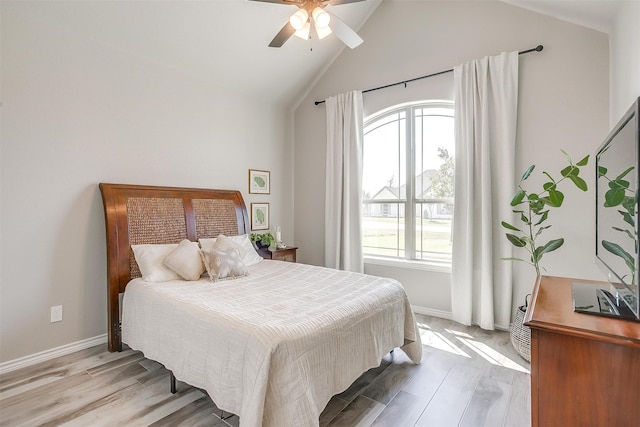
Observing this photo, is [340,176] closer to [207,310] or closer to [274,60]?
[274,60]

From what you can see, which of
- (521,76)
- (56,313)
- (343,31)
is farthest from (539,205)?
(56,313)

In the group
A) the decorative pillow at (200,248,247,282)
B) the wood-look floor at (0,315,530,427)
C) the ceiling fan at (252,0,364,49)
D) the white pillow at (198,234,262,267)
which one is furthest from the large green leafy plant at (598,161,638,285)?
the white pillow at (198,234,262,267)

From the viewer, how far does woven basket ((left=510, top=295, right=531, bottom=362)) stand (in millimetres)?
2461

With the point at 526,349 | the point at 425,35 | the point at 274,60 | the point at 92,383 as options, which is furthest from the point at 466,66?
the point at 92,383

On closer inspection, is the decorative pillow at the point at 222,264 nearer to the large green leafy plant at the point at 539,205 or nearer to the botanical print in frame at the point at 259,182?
the botanical print in frame at the point at 259,182

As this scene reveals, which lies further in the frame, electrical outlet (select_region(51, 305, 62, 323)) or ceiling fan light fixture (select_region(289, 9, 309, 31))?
electrical outlet (select_region(51, 305, 62, 323))

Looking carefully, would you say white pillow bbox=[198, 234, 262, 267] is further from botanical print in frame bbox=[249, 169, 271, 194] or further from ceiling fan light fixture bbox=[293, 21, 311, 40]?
ceiling fan light fixture bbox=[293, 21, 311, 40]

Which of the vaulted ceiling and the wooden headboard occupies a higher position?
the vaulted ceiling

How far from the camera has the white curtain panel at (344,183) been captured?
4.06 m

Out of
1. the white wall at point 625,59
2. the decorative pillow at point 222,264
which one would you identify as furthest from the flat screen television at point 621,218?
the decorative pillow at point 222,264

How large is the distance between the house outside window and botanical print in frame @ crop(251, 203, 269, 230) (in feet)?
4.71

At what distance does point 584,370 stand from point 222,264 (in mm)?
2475

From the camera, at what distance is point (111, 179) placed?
292cm

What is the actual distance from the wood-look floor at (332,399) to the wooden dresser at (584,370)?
2.33 ft
